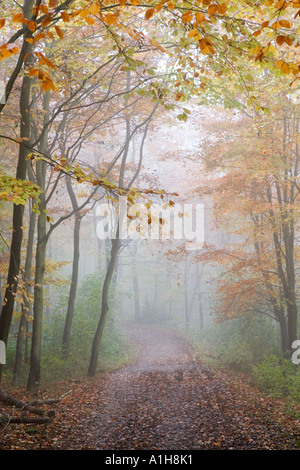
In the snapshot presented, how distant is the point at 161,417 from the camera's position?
293 inches

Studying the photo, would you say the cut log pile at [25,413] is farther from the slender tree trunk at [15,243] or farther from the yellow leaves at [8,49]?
the yellow leaves at [8,49]

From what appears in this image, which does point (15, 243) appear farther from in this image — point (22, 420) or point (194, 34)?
point (194, 34)

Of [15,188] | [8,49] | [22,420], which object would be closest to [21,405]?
[22,420]

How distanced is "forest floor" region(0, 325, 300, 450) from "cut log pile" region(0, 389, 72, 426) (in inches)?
6.0

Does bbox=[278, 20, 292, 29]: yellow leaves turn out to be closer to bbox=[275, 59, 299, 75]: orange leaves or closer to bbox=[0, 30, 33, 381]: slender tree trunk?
bbox=[275, 59, 299, 75]: orange leaves

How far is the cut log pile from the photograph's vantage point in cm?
626

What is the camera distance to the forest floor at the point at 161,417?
19.1 feet

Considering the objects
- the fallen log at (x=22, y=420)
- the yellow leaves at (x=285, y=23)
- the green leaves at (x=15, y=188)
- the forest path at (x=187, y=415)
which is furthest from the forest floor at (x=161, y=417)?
the yellow leaves at (x=285, y=23)

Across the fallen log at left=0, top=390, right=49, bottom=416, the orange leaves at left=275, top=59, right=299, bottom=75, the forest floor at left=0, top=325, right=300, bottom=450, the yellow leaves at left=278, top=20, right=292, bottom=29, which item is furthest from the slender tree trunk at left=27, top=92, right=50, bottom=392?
the yellow leaves at left=278, top=20, right=292, bottom=29

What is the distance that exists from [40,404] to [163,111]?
→ 1074cm

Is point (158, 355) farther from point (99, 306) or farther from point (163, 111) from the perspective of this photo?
point (163, 111)

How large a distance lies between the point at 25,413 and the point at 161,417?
288cm

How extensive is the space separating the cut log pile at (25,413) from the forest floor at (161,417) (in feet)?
0.50
